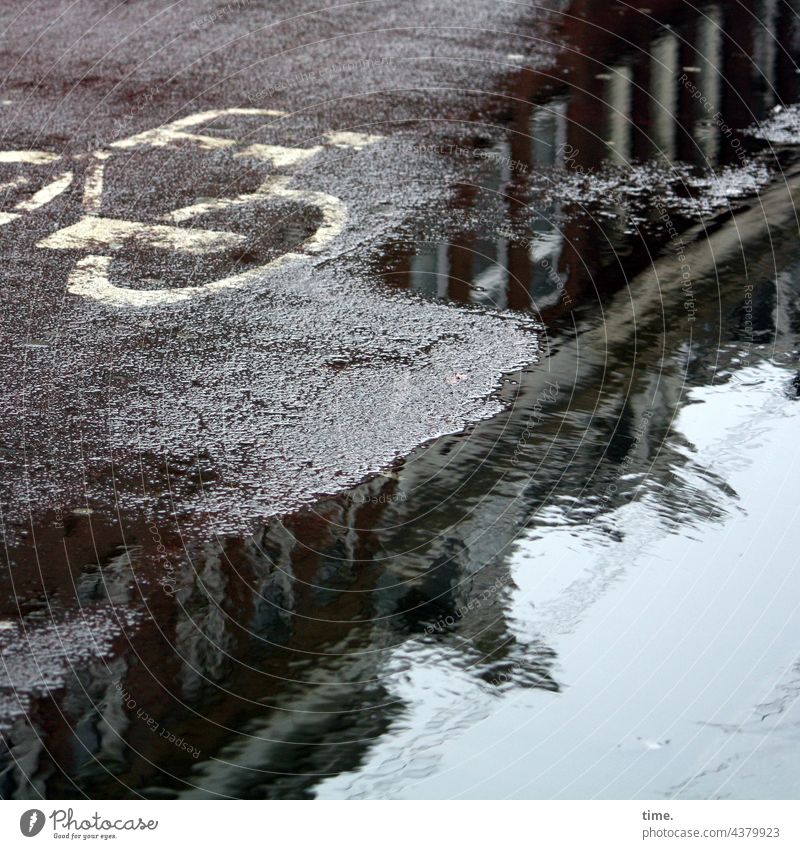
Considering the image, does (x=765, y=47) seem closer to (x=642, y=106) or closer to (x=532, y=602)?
(x=642, y=106)

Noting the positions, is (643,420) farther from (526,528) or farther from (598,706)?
(598,706)

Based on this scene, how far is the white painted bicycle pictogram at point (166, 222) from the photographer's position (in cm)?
444

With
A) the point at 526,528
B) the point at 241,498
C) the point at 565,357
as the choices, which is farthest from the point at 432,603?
the point at 565,357

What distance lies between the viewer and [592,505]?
325 centimetres

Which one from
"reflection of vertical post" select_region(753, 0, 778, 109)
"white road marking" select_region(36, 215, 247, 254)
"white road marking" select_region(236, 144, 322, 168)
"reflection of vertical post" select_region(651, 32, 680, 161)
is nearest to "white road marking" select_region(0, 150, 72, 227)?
"white road marking" select_region(36, 215, 247, 254)

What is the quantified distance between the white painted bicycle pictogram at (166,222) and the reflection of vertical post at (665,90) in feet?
4.37

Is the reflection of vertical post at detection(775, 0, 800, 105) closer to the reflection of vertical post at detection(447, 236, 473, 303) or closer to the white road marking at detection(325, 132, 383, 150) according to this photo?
the white road marking at detection(325, 132, 383, 150)

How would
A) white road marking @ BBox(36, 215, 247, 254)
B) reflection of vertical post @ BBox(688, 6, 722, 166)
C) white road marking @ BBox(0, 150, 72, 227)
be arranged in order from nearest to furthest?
white road marking @ BBox(36, 215, 247, 254), white road marking @ BBox(0, 150, 72, 227), reflection of vertical post @ BBox(688, 6, 722, 166)

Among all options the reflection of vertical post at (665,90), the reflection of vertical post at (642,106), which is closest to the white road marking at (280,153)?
the reflection of vertical post at (642,106)

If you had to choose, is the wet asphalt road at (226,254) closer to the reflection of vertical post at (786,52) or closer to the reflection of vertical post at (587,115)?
the reflection of vertical post at (587,115)

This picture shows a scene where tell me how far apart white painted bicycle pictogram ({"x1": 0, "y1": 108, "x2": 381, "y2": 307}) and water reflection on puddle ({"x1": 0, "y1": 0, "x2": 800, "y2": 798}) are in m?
0.56

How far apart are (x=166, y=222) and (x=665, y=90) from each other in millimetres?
3188

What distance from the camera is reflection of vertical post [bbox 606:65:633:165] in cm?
597

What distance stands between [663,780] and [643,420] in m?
1.41
